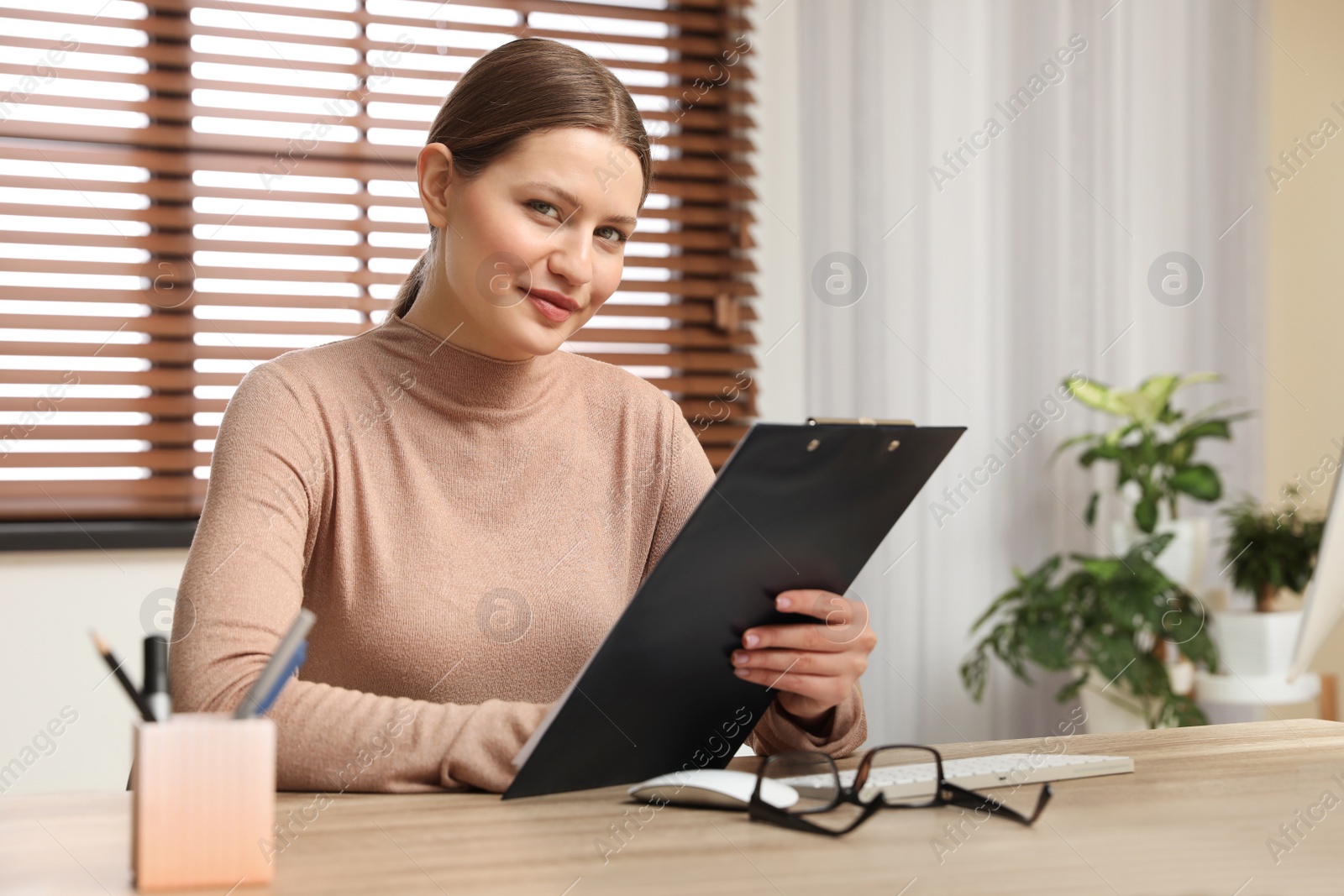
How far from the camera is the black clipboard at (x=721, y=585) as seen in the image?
75cm

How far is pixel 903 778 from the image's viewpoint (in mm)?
851

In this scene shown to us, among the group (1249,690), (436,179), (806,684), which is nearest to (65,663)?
(436,179)

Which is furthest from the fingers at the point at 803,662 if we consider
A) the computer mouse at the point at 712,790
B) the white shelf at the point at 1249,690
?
the white shelf at the point at 1249,690

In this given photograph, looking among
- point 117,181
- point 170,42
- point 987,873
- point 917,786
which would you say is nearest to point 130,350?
point 117,181

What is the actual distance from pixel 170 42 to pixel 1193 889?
213 cm

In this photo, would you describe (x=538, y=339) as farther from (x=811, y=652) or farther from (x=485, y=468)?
(x=811, y=652)

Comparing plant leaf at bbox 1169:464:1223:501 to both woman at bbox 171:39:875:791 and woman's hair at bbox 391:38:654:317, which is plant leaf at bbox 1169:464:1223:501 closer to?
woman at bbox 171:39:875:791

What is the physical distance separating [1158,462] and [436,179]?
6.04 feet

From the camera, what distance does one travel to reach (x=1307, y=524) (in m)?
2.63

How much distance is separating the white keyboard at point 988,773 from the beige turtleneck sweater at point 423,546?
13 cm

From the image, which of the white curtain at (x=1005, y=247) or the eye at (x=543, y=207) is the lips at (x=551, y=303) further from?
the white curtain at (x=1005, y=247)

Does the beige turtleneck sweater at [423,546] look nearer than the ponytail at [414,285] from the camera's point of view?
Yes


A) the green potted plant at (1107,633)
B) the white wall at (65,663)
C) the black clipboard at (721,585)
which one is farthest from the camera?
the green potted plant at (1107,633)

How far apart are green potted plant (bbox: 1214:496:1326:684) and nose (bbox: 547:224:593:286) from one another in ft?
6.67
